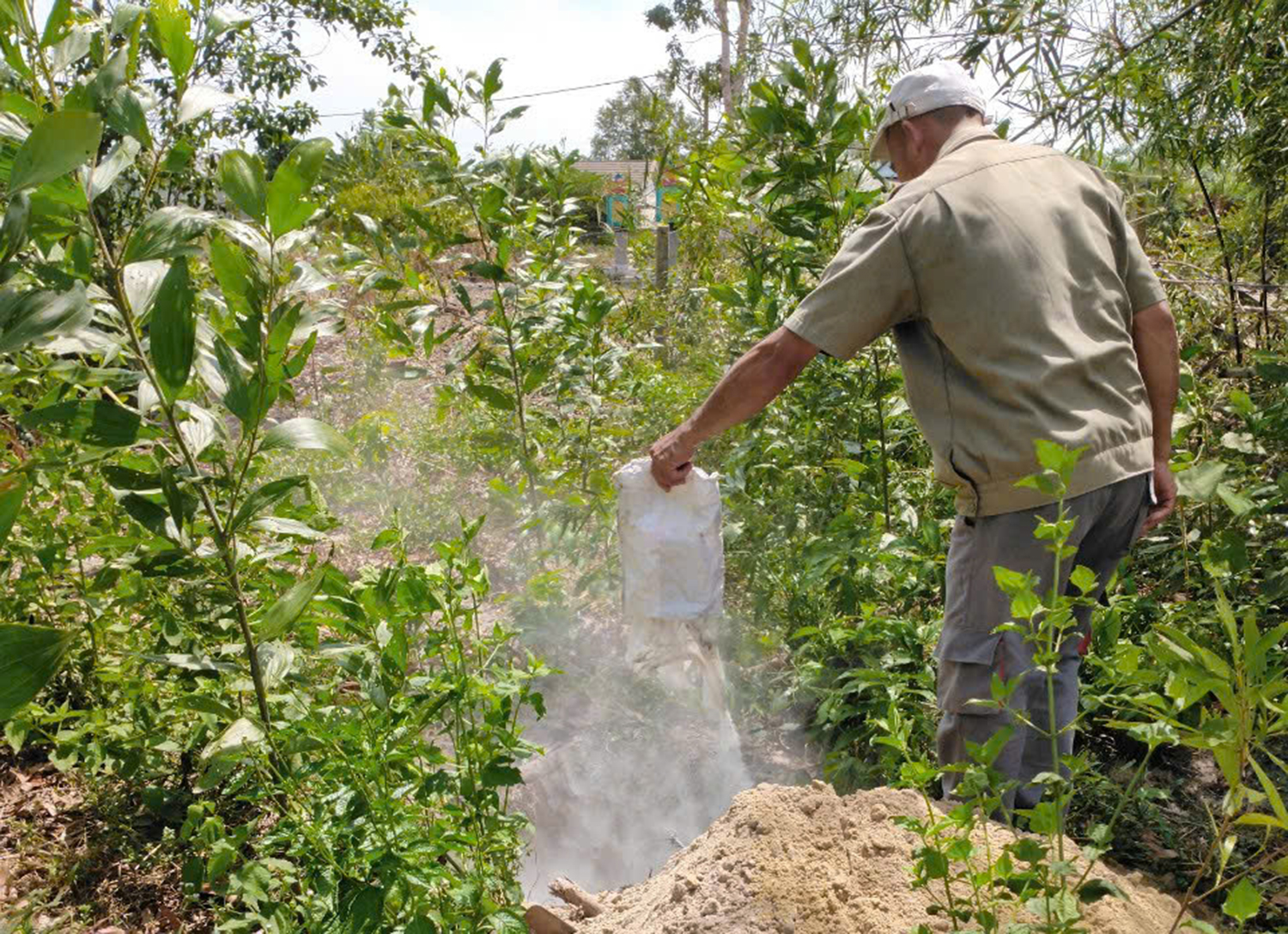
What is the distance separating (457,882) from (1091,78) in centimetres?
371

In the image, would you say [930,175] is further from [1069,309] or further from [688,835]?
[688,835]

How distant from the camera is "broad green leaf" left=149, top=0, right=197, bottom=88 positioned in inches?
62.7

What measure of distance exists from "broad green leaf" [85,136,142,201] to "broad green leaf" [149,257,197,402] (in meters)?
0.16

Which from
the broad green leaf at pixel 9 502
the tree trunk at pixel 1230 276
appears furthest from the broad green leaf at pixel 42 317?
the tree trunk at pixel 1230 276

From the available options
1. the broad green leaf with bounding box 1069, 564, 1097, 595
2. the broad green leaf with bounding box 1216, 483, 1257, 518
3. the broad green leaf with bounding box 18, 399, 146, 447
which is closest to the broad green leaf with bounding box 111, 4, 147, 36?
the broad green leaf with bounding box 18, 399, 146, 447

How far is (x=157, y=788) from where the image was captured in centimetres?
254

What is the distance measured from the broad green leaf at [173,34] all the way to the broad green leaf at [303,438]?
571 millimetres

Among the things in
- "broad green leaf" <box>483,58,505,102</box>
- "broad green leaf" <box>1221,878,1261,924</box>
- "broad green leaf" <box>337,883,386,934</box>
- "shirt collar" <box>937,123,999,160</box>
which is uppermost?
"broad green leaf" <box>483,58,505,102</box>

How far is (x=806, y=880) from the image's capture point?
1.83 m

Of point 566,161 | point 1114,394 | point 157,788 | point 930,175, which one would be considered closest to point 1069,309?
point 1114,394

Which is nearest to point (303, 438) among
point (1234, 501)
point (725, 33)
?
point (1234, 501)

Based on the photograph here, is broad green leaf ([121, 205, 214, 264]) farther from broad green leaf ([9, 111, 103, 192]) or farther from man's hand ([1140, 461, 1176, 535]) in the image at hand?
man's hand ([1140, 461, 1176, 535])

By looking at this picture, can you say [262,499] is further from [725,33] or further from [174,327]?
[725,33]

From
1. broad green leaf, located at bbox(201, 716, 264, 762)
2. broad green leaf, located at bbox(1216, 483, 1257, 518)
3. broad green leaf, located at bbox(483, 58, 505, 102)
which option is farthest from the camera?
broad green leaf, located at bbox(483, 58, 505, 102)
